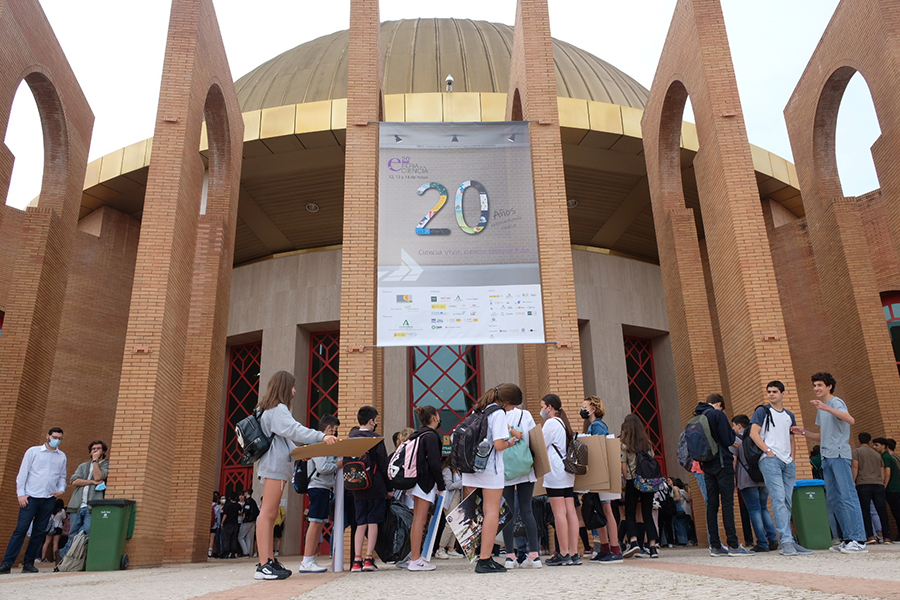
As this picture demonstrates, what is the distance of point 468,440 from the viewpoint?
18.1 ft

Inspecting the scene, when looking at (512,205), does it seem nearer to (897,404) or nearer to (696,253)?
(696,253)

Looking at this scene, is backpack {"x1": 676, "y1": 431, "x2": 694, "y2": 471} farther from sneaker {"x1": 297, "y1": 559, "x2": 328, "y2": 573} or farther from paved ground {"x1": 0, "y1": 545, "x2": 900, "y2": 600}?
sneaker {"x1": 297, "y1": 559, "x2": 328, "y2": 573}

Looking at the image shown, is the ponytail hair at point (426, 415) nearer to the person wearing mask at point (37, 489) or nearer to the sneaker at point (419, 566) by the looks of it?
the sneaker at point (419, 566)

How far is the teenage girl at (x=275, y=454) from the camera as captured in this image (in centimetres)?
548

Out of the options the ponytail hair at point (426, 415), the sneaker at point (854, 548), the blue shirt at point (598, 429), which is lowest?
the sneaker at point (854, 548)

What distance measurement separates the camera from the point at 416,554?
6.30m

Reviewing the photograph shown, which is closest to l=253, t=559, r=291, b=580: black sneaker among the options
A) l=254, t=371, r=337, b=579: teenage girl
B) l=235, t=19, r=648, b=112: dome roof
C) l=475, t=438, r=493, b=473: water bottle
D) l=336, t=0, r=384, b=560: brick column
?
l=254, t=371, r=337, b=579: teenage girl

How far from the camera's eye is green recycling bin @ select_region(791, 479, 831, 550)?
7750mm

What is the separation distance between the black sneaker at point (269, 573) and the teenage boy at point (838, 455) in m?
5.03

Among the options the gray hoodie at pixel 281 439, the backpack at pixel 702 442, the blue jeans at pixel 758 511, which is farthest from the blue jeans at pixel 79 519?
the blue jeans at pixel 758 511

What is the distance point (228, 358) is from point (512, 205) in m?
12.1

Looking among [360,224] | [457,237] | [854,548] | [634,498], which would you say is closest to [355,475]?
[634,498]

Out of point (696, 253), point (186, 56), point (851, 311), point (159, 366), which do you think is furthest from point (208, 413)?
point (851, 311)

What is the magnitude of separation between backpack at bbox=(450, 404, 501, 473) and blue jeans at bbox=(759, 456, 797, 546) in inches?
122
